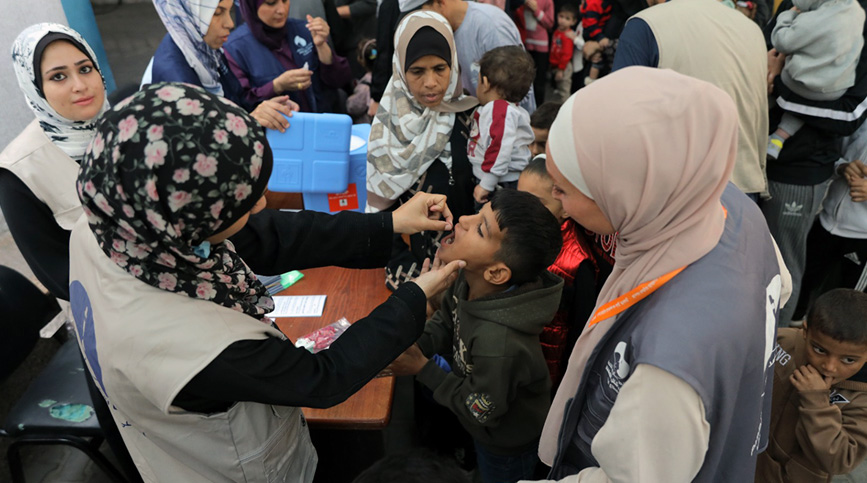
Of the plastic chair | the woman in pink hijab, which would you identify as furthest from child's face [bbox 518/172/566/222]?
the plastic chair

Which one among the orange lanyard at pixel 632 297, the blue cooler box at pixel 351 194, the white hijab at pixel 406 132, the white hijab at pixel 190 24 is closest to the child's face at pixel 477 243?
the orange lanyard at pixel 632 297

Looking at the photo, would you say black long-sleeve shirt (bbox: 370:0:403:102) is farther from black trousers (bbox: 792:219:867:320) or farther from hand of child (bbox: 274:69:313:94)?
black trousers (bbox: 792:219:867:320)

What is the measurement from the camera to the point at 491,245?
188 centimetres

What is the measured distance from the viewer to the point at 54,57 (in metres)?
2.19

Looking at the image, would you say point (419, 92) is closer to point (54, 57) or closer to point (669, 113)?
point (54, 57)

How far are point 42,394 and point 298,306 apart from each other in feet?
3.97

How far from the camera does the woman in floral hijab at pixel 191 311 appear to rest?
112 centimetres

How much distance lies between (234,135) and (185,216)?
197mm

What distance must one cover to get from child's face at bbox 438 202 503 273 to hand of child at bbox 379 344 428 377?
13.4 inches

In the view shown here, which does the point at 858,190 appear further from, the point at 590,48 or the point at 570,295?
the point at 590,48

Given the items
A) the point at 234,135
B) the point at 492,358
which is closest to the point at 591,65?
the point at 492,358

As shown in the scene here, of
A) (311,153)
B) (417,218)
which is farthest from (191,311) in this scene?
(311,153)

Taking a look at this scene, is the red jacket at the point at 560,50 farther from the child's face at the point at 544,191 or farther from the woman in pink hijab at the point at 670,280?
the woman in pink hijab at the point at 670,280

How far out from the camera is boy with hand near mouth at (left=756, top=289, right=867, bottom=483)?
1.79m
